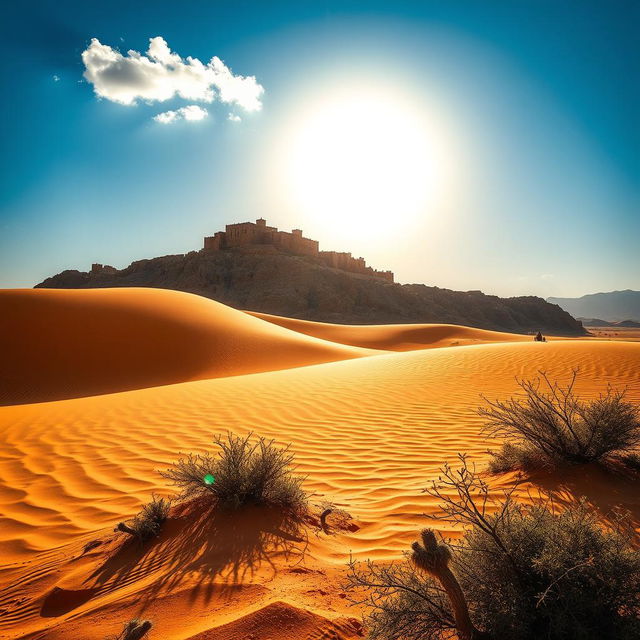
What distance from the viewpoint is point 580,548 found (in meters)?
1.51

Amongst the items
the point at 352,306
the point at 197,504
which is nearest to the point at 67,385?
the point at 197,504

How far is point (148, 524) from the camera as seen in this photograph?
2500 mm

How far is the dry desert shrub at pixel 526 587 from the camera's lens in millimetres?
1366

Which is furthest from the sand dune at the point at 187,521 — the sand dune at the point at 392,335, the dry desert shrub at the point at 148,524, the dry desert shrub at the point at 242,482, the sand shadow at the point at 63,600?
the sand dune at the point at 392,335

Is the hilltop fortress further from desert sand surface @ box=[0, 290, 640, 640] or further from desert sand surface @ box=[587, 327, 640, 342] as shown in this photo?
desert sand surface @ box=[0, 290, 640, 640]

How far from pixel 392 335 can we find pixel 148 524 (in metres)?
33.0

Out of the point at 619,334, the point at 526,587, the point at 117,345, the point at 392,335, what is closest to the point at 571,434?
the point at 526,587

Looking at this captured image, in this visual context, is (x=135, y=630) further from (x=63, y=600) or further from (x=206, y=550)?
(x=63, y=600)

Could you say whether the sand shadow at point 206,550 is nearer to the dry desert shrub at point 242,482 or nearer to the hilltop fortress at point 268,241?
the dry desert shrub at point 242,482

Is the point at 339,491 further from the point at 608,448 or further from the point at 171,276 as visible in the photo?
the point at 171,276

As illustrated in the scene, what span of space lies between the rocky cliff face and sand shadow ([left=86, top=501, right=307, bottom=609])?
5130 centimetres

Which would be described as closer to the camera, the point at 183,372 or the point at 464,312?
the point at 183,372

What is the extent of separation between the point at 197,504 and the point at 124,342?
13755 millimetres

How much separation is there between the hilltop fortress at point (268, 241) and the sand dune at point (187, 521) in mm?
68407
